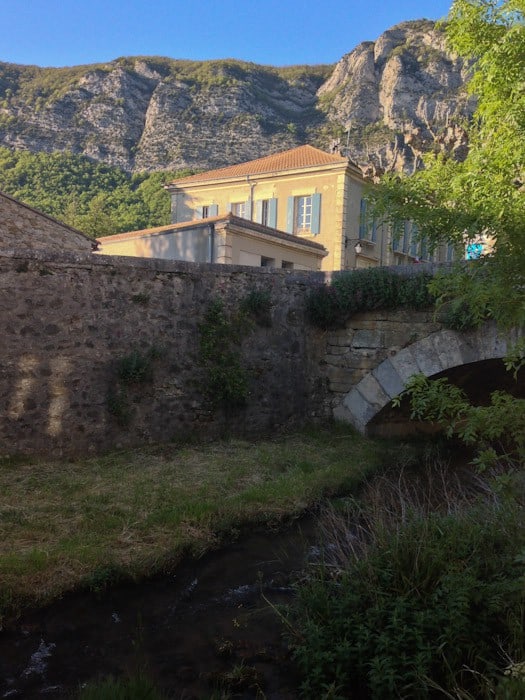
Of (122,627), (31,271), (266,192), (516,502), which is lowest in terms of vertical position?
(122,627)

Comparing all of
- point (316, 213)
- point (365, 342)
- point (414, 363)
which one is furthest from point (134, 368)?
point (316, 213)

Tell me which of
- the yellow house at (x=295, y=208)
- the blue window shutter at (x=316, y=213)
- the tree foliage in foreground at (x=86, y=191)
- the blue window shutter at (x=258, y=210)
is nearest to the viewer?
the yellow house at (x=295, y=208)

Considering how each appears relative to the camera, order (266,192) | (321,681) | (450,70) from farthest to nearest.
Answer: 1. (450,70)
2. (266,192)
3. (321,681)

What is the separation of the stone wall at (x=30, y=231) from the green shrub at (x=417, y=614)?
7878 millimetres

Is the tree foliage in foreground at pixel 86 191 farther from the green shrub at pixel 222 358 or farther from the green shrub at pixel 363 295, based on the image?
the green shrub at pixel 222 358

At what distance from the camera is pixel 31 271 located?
24.6ft

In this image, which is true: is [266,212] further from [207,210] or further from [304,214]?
[207,210]

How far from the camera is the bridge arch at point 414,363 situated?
848 centimetres

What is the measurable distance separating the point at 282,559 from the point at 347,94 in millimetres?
58761

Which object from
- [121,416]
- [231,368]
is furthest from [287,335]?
[121,416]

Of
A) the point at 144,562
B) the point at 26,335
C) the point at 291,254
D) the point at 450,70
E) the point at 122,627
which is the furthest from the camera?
the point at 450,70

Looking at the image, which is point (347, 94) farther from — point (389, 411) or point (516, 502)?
point (516, 502)

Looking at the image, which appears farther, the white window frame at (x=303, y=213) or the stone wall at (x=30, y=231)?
the white window frame at (x=303, y=213)

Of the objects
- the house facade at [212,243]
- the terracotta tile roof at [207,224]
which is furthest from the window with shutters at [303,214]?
the house facade at [212,243]
